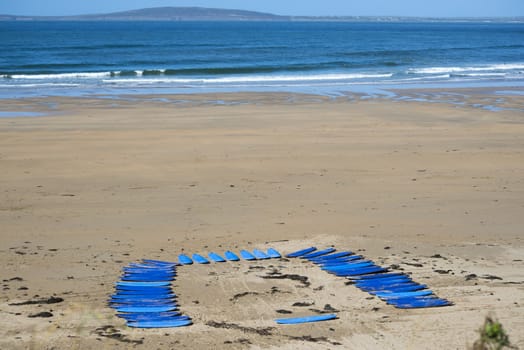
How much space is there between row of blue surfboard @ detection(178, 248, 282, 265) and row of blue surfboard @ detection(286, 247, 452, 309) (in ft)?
0.77

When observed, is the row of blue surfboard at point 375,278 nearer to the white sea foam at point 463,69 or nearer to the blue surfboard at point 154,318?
the blue surfboard at point 154,318

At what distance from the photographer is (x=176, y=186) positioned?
11.5m

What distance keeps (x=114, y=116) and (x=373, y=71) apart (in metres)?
23.0

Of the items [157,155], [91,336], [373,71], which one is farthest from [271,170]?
[373,71]

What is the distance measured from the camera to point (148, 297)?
6.85 meters

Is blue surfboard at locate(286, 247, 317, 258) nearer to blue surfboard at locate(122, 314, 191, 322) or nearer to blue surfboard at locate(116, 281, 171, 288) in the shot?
blue surfboard at locate(116, 281, 171, 288)

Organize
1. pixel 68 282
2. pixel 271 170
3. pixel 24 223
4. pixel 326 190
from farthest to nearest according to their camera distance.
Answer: pixel 271 170 < pixel 326 190 < pixel 24 223 < pixel 68 282

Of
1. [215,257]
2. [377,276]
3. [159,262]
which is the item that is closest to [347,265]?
[377,276]

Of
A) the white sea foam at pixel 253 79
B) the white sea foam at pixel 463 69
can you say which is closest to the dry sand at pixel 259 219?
the white sea foam at pixel 253 79

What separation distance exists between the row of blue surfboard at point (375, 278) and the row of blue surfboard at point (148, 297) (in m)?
1.52

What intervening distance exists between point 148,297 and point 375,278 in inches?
89.1

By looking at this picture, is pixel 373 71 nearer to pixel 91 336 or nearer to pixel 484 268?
pixel 484 268

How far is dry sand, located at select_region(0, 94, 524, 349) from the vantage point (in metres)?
6.27

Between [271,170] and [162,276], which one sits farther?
[271,170]
